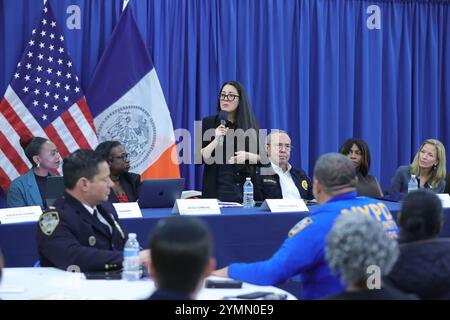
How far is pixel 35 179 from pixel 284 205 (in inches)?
72.1

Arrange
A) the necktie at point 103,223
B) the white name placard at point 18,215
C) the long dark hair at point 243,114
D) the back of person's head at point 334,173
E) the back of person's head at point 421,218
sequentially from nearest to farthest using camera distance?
1. the back of person's head at point 421,218
2. the back of person's head at point 334,173
3. the necktie at point 103,223
4. the white name placard at point 18,215
5. the long dark hair at point 243,114

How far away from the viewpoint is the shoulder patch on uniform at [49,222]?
3.00 metres

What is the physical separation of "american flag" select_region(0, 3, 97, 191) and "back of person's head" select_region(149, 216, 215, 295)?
4.45 meters

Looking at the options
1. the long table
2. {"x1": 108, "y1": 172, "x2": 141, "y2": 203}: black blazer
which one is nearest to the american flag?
{"x1": 108, "y1": 172, "x2": 141, "y2": 203}: black blazer

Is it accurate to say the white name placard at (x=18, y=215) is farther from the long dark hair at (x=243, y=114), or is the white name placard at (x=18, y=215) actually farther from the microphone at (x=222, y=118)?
the long dark hair at (x=243, y=114)

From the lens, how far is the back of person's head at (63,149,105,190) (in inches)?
122

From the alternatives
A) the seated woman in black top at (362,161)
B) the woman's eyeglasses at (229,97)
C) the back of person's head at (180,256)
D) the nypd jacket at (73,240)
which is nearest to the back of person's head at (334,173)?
the nypd jacket at (73,240)

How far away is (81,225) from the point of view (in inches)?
121

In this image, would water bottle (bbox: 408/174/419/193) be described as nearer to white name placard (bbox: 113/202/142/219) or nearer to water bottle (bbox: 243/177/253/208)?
water bottle (bbox: 243/177/253/208)

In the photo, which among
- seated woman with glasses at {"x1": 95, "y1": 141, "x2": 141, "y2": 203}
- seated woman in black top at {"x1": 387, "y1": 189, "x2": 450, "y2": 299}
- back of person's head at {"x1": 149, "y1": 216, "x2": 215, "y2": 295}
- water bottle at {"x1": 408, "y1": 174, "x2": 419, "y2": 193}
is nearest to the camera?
back of person's head at {"x1": 149, "y1": 216, "x2": 215, "y2": 295}

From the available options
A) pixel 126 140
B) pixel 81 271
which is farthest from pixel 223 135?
pixel 81 271

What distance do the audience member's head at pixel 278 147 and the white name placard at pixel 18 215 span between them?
1882 millimetres

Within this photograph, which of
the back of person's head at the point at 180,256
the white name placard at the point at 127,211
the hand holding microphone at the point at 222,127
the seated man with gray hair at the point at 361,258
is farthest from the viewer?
the hand holding microphone at the point at 222,127
